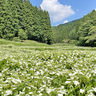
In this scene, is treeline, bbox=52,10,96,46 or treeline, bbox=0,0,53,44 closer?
treeline, bbox=0,0,53,44

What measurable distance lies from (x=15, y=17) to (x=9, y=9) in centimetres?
260

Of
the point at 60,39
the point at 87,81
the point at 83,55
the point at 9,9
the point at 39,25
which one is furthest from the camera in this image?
the point at 60,39

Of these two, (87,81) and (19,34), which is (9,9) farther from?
(87,81)

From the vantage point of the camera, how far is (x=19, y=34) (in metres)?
23.9

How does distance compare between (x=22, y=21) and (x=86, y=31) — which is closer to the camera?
(x=86, y=31)

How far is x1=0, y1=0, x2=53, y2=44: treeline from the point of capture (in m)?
22.0

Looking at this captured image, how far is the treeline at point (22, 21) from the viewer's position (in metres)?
22.0

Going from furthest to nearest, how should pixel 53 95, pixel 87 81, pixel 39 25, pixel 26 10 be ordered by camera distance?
pixel 39 25 < pixel 26 10 < pixel 87 81 < pixel 53 95

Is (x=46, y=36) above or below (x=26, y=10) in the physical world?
below

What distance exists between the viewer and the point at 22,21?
27.9m

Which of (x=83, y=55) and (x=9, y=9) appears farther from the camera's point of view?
(x=9, y=9)

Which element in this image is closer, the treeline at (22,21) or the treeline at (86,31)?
the treeline at (22,21)

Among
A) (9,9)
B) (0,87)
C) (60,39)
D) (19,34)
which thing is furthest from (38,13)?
(0,87)

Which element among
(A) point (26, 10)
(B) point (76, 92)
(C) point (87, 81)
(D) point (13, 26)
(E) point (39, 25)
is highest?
(A) point (26, 10)
